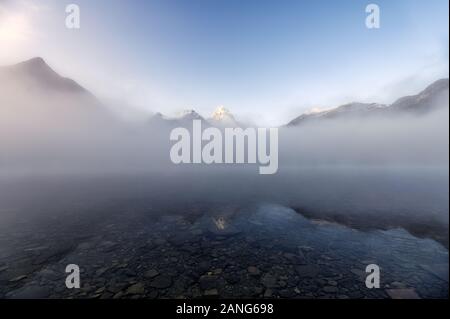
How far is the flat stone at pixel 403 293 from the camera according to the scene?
6695 millimetres

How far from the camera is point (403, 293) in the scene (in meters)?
6.88

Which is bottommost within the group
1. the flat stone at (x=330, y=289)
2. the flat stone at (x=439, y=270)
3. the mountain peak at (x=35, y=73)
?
the flat stone at (x=330, y=289)

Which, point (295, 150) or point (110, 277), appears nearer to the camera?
point (110, 277)

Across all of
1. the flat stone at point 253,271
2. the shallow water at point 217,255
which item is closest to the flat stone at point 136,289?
the shallow water at point 217,255

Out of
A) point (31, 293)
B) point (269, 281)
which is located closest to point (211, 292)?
point (269, 281)

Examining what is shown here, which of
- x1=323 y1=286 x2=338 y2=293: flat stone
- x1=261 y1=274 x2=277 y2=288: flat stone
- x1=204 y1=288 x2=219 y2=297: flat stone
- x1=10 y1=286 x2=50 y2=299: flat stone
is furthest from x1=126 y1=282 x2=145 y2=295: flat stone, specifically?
x1=323 y1=286 x2=338 y2=293: flat stone

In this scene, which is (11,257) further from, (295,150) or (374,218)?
(295,150)

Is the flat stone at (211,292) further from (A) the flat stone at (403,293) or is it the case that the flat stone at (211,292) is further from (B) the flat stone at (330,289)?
(A) the flat stone at (403,293)

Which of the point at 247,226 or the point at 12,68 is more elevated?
the point at 12,68

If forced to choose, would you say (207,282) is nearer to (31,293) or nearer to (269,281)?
(269,281)

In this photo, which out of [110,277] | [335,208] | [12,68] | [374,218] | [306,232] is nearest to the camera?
[110,277]

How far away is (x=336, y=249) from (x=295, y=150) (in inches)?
7427
